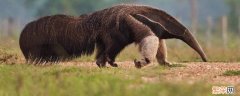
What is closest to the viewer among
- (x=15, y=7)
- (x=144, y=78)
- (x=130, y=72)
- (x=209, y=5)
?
(x=144, y=78)

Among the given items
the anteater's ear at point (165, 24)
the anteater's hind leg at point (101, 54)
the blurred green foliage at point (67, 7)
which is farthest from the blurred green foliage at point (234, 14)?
the anteater's hind leg at point (101, 54)

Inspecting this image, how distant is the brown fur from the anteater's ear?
16 millimetres

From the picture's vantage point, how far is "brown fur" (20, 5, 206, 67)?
32.6ft

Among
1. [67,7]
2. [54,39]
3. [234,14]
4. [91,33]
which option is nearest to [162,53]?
[91,33]

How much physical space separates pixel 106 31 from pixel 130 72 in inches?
50.8

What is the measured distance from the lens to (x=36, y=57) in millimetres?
10289

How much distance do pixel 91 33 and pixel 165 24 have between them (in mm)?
Result: 1215

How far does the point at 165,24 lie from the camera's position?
34.0ft

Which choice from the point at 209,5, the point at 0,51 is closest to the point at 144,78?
the point at 0,51

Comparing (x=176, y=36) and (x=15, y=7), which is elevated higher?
(x=15, y=7)

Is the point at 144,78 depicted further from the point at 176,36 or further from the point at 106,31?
the point at 176,36

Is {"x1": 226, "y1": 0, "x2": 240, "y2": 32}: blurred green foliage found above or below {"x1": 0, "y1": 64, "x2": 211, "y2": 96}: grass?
above

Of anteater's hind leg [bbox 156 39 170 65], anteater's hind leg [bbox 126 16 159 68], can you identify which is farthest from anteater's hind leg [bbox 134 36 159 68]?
anteater's hind leg [bbox 156 39 170 65]

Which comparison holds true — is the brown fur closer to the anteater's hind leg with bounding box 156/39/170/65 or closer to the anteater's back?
the anteater's back
